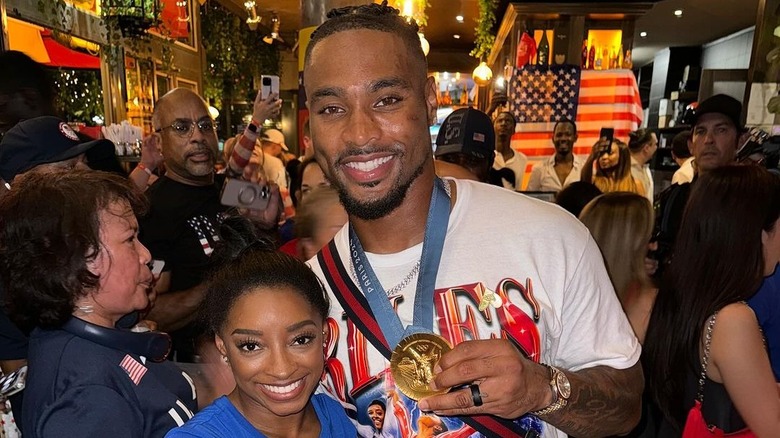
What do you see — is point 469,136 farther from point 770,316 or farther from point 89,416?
point 89,416

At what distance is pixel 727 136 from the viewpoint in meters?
4.16

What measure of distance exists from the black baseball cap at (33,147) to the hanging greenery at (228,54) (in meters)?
11.1

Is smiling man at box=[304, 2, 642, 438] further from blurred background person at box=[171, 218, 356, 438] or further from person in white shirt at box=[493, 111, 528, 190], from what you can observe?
person in white shirt at box=[493, 111, 528, 190]

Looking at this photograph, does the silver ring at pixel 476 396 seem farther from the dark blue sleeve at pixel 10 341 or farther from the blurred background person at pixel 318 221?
the dark blue sleeve at pixel 10 341

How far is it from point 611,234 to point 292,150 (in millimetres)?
18322

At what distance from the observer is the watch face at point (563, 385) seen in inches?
50.0

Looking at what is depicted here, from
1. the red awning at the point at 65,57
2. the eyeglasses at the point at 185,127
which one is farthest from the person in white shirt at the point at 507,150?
the red awning at the point at 65,57

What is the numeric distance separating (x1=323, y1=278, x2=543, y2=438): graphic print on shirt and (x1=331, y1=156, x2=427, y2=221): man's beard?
0.85 ft

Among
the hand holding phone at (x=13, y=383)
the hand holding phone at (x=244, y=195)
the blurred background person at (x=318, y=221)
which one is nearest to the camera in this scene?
the hand holding phone at (x=13, y=383)

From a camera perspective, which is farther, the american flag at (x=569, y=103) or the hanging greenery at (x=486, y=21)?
the hanging greenery at (x=486, y=21)

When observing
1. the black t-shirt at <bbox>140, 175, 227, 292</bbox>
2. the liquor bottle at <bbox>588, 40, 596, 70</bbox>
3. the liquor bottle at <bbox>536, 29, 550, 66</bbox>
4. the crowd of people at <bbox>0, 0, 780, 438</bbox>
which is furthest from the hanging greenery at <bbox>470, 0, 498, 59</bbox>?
the crowd of people at <bbox>0, 0, 780, 438</bbox>

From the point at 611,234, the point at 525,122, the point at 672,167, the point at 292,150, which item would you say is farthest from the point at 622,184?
the point at 292,150

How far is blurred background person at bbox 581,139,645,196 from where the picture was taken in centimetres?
559

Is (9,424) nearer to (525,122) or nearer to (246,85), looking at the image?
(525,122)
